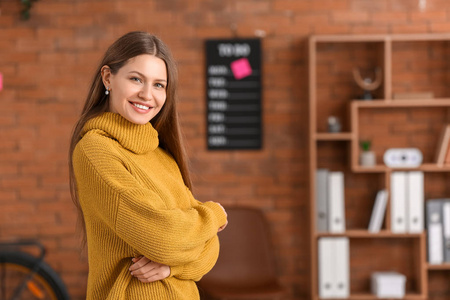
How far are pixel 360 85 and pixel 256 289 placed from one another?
1.49m

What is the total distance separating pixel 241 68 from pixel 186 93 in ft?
1.34

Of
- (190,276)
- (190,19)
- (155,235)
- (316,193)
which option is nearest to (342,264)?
→ (316,193)

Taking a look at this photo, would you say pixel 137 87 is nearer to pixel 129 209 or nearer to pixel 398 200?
pixel 129 209

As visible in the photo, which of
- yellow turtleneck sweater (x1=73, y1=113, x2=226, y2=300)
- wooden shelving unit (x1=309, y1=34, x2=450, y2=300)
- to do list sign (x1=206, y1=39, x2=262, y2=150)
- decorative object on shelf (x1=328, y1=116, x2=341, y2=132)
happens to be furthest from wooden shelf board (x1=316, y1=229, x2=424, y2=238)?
yellow turtleneck sweater (x1=73, y1=113, x2=226, y2=300)

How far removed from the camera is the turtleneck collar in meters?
1.56

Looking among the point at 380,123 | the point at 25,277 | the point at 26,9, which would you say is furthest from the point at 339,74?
the point at 25,277

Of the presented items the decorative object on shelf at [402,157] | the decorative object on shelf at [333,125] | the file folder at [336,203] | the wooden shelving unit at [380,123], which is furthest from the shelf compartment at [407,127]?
the file folder at [336,203]

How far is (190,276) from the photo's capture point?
1.65 metres

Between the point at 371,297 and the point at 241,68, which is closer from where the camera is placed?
the point at 371,297

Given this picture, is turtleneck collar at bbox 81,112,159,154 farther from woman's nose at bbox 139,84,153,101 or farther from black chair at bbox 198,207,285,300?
black chair at bbox 198,207,285,300

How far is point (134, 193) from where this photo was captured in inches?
57.5

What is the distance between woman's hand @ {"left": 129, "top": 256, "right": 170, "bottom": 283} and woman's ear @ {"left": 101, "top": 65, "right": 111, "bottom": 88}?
499 mm

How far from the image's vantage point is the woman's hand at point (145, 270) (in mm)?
1511

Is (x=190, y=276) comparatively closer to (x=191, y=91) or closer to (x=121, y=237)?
(x=121, y=237)
